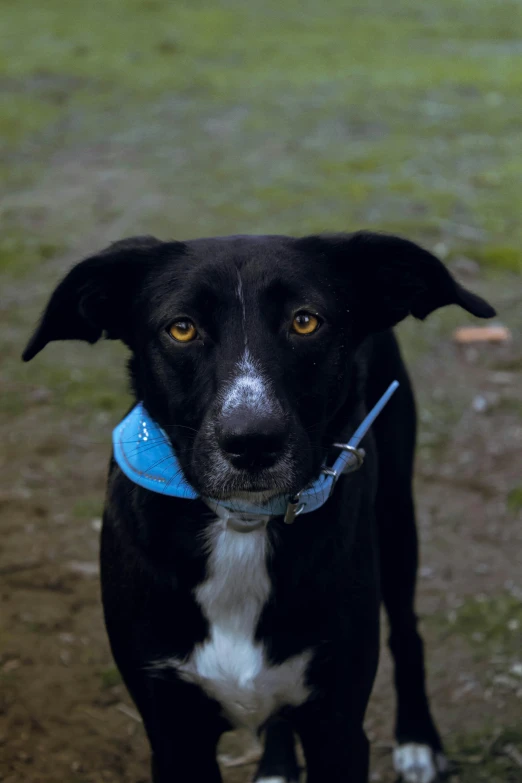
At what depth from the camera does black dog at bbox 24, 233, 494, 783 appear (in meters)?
2.28

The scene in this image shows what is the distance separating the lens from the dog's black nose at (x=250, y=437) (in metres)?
2.13

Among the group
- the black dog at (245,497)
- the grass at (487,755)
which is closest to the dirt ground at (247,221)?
the grass at (487,755)

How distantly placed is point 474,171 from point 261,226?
2.18 m

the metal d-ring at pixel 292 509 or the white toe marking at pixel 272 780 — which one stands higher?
the metal d-ring at pixel 292 509

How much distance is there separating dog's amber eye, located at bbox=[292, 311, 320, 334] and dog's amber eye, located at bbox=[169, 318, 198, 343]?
0.73 feet

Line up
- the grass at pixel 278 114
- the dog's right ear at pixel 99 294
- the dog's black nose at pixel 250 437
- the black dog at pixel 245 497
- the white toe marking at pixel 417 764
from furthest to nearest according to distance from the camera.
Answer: the grass at pixel 278 114
the white toe marking at pixel 417 764
the dog's right ear at pixel 99 294
the black dog at pixel 245 497
the dog's black nose at pixel 250 437

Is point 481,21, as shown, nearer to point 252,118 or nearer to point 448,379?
point 252,118

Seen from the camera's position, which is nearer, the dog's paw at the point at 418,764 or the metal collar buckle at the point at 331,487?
the metal collar buckle at the point at 331,487

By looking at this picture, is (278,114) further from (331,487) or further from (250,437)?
(250,437)

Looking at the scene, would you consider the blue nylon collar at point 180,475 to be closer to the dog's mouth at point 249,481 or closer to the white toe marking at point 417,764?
the dog's mouth at point 249,481

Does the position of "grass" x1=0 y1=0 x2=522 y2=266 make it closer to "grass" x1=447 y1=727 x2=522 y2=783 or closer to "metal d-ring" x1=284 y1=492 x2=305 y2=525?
"grass" x1=447 y1=727 x2=522 y2=783

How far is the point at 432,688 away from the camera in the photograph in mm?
3674

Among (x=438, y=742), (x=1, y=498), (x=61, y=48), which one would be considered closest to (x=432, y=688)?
(x=438, y=742)

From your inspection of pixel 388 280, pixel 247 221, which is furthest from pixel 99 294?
pixel 247 221
